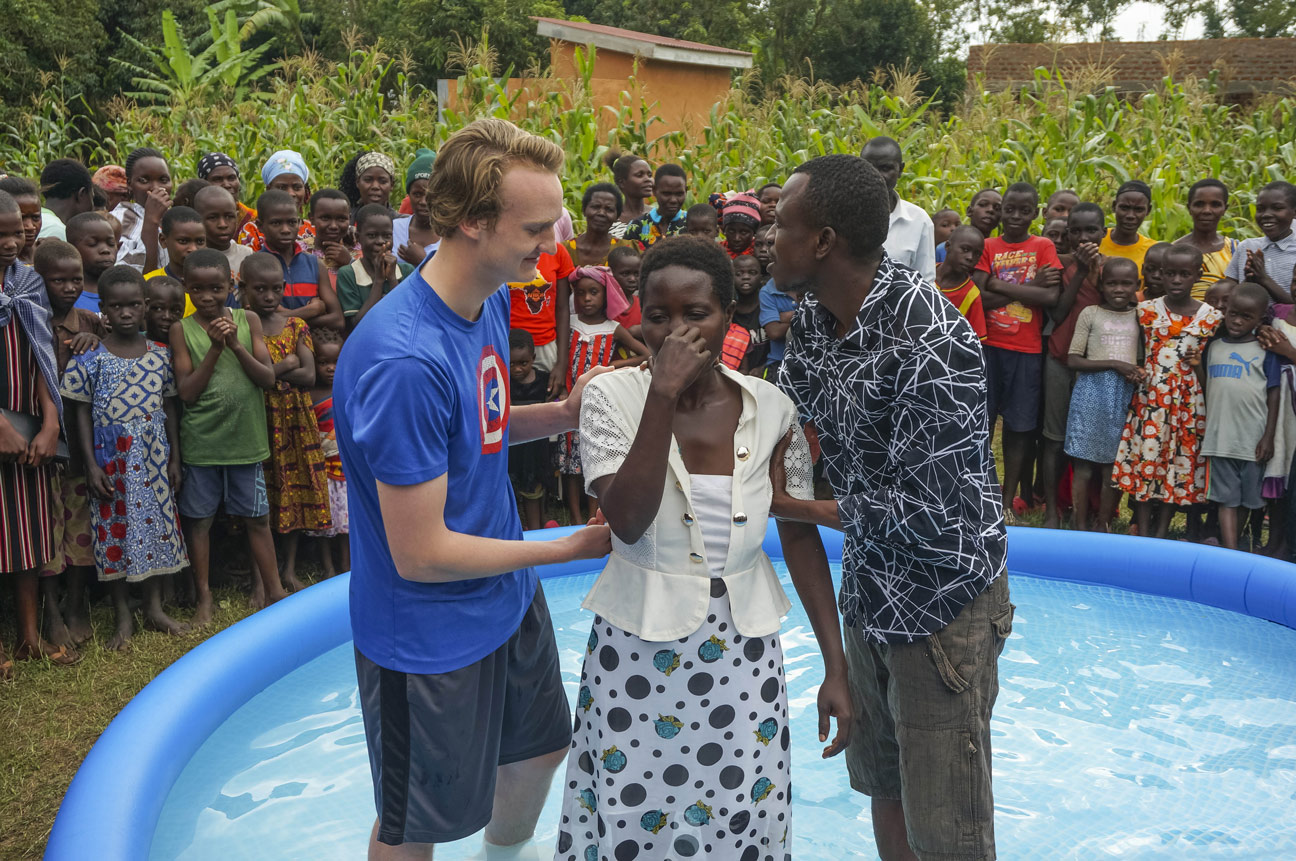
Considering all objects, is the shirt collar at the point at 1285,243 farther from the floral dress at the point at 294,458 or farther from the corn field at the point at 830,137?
the floral dress at the point at 294,458

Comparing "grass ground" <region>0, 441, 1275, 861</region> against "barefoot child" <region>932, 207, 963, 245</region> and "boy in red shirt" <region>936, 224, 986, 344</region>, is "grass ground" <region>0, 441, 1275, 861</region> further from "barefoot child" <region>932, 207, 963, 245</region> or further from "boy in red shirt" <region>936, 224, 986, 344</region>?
"barefoot child" <region>932, 207, 963, 245</region>

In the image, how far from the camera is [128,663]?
449 cm

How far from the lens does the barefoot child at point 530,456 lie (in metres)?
6.13

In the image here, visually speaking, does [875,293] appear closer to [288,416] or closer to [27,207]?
[288,416]

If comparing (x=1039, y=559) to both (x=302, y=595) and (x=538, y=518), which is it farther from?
(x=302, y=595)

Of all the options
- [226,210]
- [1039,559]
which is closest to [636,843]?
[1039,559]

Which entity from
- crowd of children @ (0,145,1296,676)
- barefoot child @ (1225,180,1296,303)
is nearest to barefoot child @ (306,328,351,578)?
crowd of children @ (0,145,1296,676)

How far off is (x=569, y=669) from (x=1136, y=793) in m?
Result: 2.31

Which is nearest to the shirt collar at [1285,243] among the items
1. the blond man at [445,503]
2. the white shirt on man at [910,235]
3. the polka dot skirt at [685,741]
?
the white shirt on man at [910,235]

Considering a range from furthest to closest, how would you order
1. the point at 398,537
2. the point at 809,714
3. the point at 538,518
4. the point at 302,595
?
the point at 538,518
the point at 302,595
the point at 809,714
the point at 398,537

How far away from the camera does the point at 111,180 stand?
7.62 m

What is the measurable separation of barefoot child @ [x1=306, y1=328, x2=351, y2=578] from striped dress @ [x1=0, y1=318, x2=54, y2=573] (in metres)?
1.28

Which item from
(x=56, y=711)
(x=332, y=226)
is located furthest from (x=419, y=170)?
(x=56, y=711)

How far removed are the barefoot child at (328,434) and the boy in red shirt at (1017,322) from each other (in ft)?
12.4
